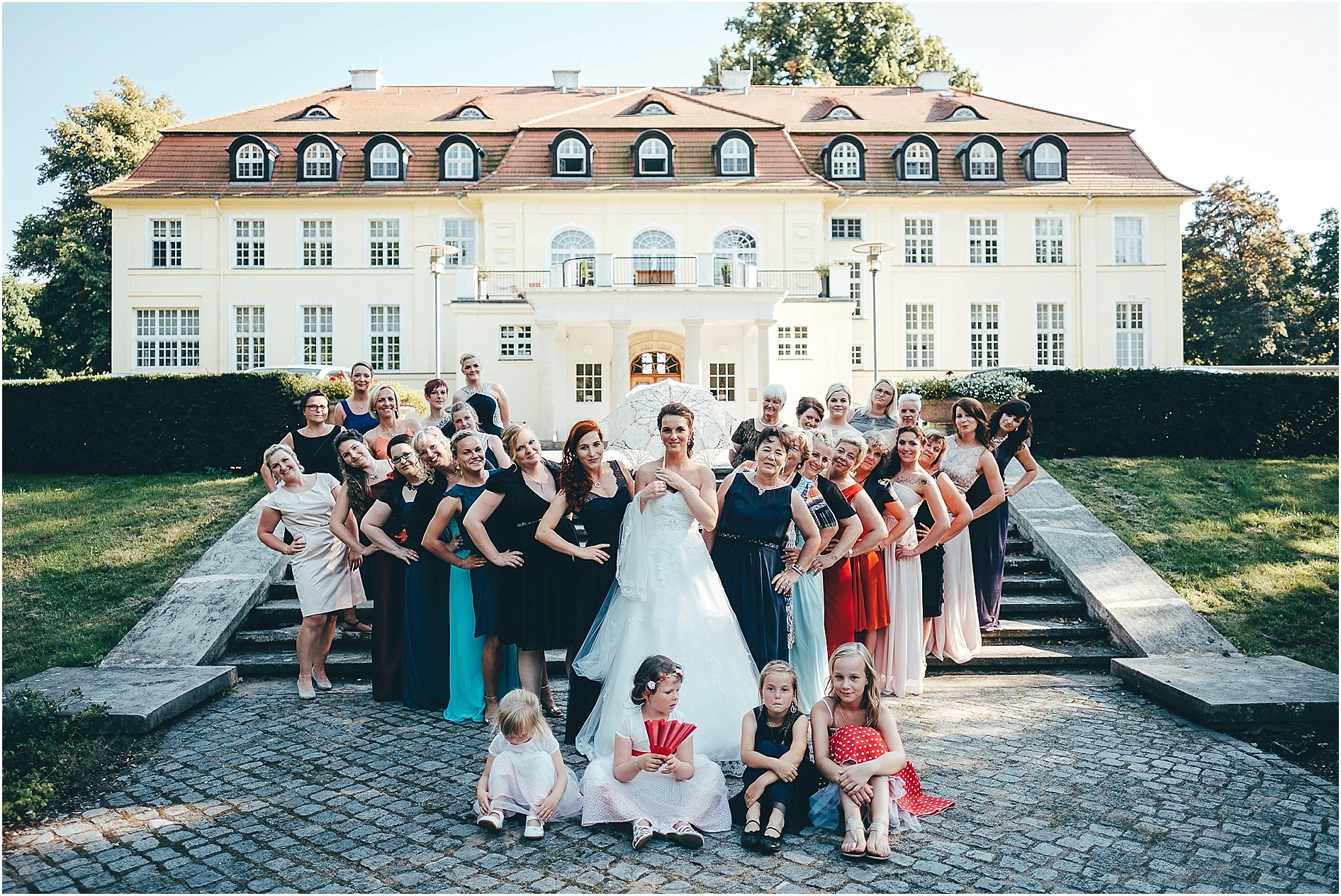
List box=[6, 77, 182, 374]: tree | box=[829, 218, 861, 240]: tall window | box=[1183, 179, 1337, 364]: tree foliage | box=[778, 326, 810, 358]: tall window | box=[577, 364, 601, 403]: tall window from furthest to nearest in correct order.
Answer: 1. box=[1183, 179, 1337, 364]: tree foliage
2. box=[6, 77, 182, 374]: tree
3. box=[829, 218, 861, 240]: tall window
4. box=[577, 364, 601, 403]: tall window
5. box=[778, 326, 810, 358]: tall window

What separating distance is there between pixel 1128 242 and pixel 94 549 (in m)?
32.9

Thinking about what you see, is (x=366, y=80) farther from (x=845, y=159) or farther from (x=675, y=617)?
(x=675, y=617)

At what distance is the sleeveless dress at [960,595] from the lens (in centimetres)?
795

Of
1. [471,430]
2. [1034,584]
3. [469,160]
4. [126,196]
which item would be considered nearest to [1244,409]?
[1034,584]

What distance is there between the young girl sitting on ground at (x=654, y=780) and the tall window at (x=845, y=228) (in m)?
30.3

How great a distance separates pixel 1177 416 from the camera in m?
14.5

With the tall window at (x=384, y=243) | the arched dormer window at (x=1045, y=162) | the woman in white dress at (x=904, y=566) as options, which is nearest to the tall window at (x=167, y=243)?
the tall window at (x=384, y=243)

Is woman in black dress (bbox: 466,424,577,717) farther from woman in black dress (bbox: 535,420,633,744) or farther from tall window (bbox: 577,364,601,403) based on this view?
tall window (bbox: 577,364,601,403)

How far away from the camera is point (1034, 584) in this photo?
9609 millimetres

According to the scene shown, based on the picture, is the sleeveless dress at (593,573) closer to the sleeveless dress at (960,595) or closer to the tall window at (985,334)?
the sleeveless dress at (960,595)

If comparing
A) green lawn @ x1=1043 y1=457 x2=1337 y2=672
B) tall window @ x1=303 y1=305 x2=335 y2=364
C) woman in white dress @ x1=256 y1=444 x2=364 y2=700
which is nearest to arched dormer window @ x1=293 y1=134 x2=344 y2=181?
tall window @ x1=303 y1=305 x2=335 y2=364

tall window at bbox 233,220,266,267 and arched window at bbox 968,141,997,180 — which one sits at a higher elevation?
arched window at bbox 968,141,997,180

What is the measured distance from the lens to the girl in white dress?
490 cm

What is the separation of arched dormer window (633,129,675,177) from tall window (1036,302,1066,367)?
13559 millimetres
